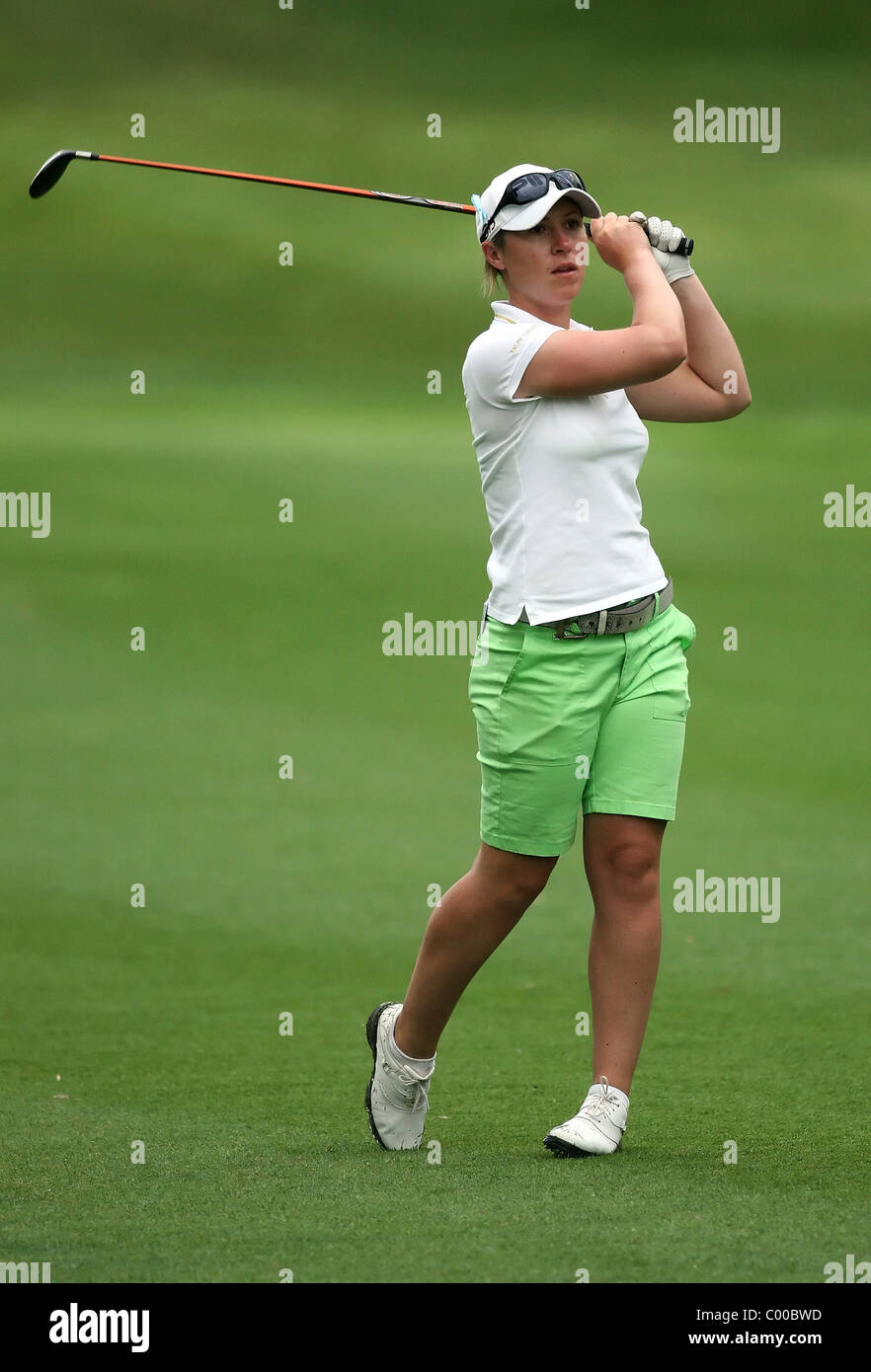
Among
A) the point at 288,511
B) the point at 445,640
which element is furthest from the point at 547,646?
the point at 288,511

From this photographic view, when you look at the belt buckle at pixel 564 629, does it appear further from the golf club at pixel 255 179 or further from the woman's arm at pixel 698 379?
the golf club at pixel 255 179

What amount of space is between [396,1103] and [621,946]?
422 mm

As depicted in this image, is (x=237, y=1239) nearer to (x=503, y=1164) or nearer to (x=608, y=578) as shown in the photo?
(x=503, y=1164)

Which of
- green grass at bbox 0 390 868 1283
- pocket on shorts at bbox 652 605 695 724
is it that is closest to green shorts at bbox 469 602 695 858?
pocket on shorts at bbox 652 605 695 724

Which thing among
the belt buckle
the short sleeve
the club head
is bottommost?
the belt buckle

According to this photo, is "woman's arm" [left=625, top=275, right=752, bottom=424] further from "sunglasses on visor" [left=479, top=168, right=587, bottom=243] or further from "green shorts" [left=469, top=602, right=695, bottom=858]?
"green shorts" [left=469, top=602, right=695, bottom=858]

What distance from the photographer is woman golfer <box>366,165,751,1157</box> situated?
2498 mm

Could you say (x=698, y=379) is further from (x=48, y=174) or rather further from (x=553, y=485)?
(x=48, y=174)

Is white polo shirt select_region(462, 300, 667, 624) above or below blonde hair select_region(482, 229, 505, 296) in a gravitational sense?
below

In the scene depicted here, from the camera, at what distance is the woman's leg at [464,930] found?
8.53 feet

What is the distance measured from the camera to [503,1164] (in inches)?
97.1

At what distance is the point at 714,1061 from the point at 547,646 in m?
1.11

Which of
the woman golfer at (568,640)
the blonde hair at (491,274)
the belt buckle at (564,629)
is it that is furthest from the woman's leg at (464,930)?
the blonde hair at (491,274)
